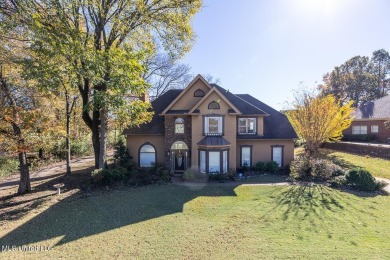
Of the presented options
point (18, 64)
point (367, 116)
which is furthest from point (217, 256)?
point (367, 116)

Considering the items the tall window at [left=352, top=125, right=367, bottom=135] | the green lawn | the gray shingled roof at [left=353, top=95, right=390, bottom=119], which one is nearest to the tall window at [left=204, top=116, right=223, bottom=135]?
the green lawn

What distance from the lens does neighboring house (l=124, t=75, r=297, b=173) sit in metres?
18.2

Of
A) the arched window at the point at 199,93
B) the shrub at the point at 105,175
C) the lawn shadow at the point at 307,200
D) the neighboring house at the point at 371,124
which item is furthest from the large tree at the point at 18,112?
the neighboring house at the point at 371,124

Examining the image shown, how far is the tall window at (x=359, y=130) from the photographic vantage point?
110ft

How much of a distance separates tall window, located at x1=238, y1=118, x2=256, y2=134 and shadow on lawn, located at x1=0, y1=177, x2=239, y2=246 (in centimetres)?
659

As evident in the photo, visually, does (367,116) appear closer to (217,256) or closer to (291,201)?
(291,201)

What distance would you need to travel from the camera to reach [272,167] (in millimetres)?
18906

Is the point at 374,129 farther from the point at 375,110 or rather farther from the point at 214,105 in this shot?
the point at 214,105

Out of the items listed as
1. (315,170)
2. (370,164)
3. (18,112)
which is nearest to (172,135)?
(18,112)

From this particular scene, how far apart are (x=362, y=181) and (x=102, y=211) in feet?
53.2

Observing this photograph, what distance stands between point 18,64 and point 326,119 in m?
24.9

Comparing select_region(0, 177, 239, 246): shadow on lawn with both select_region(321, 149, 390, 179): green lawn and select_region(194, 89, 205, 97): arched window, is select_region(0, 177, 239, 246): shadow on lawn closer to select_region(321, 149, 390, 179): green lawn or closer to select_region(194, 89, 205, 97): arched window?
select_region(194, 89, 205, 97): arched window

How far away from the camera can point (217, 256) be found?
7.18 meters

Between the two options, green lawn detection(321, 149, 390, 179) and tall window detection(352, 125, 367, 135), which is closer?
green lawn detection(321, 149, 390, 179)
